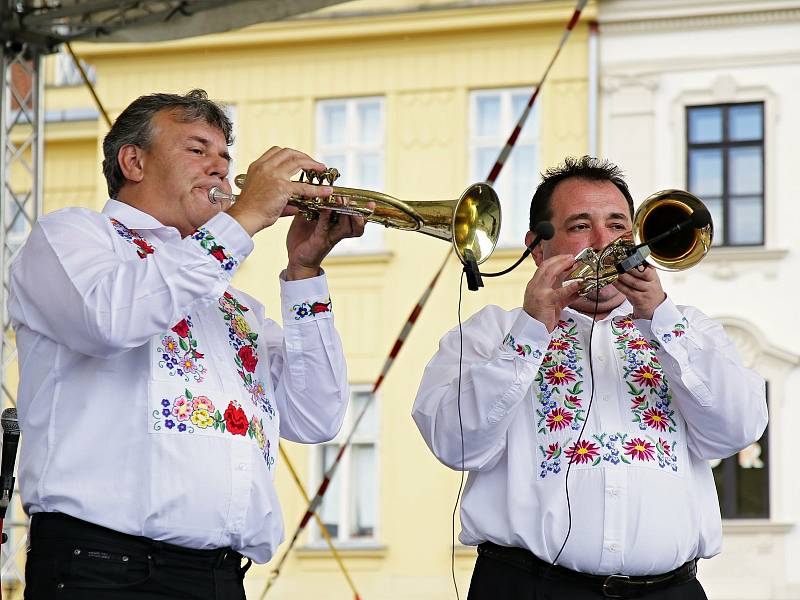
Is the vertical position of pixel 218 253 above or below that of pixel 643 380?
above

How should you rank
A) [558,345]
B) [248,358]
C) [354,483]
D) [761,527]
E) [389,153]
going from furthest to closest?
[389,153] < [354,483] < [761,527] < [558,345] < [248,358]

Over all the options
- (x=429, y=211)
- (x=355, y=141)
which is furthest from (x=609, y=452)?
(x=355, y=141)

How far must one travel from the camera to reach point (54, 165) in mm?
16516

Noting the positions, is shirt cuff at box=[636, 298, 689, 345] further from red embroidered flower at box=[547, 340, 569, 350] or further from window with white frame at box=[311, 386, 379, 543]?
window with white frame at box=[311, 386, 379, 543]

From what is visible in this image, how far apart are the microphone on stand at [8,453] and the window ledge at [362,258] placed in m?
12.0

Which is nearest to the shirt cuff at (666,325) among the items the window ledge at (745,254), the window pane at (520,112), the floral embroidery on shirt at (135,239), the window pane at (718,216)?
the floral embroidery on shirt at (135,239)

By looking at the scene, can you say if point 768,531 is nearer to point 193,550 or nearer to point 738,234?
point 738,234

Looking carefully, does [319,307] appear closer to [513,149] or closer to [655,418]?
[655,418]

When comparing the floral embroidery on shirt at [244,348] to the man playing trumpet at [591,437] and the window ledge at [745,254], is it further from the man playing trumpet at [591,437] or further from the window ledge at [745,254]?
the window ledge at [745,254]

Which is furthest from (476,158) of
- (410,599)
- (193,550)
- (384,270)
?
(193,550)

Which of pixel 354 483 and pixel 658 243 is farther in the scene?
pixel 354 483

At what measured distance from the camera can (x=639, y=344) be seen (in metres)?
3.59

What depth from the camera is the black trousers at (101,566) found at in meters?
2.81

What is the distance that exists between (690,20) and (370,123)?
3.52 metres
